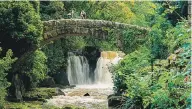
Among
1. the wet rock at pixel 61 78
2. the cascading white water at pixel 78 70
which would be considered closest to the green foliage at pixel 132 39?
the wet rock at pixel 61 78

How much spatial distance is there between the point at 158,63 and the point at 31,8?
696cm

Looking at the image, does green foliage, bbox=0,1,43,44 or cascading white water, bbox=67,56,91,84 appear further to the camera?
cascading white water, bbox=67,56,91,84

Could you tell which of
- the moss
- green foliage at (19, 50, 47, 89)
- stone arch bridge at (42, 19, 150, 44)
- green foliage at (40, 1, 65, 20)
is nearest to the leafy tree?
stone arch bridge at (42, 19, 150, 44)

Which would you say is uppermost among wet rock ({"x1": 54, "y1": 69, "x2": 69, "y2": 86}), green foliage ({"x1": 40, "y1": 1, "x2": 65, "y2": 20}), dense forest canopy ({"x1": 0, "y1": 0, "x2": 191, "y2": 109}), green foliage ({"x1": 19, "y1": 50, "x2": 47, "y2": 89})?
green foliage ({"x1": 40, "y1": 1, "x2": 65, "y2": 20})

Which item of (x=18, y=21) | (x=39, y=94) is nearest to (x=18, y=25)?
(x=18, y=21)

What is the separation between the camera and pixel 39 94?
584 inches

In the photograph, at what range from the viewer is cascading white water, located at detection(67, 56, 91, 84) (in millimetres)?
21375

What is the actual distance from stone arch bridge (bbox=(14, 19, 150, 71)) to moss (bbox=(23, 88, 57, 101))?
1.18 m

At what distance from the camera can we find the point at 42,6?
1820 centimetres

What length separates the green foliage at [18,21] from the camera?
12.2m

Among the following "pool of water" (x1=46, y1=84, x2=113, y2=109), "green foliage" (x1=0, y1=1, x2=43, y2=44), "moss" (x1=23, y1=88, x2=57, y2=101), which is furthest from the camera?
"moss" (x1=23, y1=88, x2=57, y2=101)

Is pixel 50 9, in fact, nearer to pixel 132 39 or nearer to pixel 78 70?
pixel 78 70

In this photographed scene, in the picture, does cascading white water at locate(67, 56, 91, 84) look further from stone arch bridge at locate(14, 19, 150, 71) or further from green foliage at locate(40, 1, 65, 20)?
stone arch bridge at locate(14, 19, 150, 71)

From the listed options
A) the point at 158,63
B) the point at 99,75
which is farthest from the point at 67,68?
the point at 158,63
